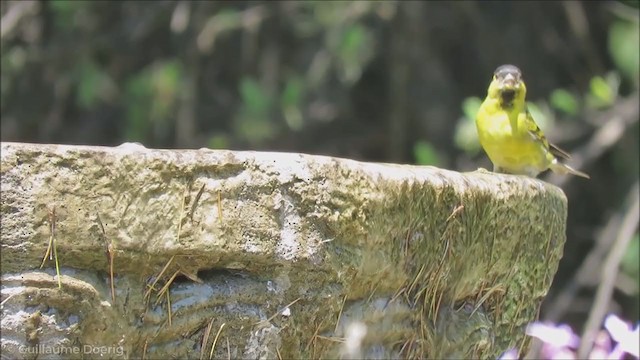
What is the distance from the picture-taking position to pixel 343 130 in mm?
7410

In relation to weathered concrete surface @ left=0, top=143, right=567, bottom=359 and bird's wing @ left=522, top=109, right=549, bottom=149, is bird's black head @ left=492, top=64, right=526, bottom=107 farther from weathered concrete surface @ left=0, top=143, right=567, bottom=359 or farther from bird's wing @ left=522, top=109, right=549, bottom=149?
weathered concrete surface @ left=0, top=143, right=567, bottom=359

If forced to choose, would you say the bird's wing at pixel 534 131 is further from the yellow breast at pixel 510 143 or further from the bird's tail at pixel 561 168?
the bird's tail at pixel 561 168

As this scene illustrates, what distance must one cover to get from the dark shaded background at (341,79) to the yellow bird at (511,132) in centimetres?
94

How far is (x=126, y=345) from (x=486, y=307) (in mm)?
1098

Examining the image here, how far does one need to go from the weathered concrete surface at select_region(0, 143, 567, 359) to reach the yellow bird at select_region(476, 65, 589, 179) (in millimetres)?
1802

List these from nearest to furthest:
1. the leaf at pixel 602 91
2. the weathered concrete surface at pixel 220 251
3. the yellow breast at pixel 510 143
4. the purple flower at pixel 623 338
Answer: the weathered concrete surface at pixel 220 251 → the purple flower at pixel 623 338 → the yellow breast at pixel 510 143 → the leaf at pixel 602 91

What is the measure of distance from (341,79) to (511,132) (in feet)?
9.09

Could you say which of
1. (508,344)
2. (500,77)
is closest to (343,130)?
(500,77)

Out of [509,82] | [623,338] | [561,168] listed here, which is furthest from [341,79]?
[623,338]

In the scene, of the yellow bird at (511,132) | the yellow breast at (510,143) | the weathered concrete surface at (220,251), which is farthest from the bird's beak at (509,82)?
the weathered concrete surface at (220,251)

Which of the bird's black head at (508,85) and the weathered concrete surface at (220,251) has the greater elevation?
the bird's black head at (508,85)

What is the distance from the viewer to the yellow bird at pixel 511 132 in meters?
4.35

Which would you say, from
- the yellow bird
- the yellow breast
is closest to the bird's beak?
the yellow bird

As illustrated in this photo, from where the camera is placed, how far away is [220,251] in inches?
84.4
